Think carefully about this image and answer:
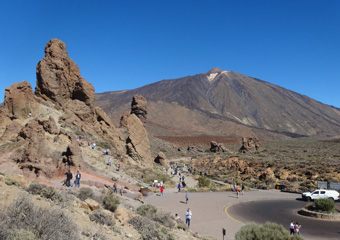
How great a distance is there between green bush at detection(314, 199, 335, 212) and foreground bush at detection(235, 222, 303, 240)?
30.1ft

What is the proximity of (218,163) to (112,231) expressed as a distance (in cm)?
4013

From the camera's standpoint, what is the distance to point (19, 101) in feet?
82.7

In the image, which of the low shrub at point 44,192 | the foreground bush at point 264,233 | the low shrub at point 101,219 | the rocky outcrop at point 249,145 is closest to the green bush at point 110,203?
the low shrub at point 44,192

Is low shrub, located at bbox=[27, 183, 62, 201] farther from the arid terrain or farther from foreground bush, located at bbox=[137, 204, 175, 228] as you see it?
foreground bush, located at bbox=[137, 204, 175, 228]

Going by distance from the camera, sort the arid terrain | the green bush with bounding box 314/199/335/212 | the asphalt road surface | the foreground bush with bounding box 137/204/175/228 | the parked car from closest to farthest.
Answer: the arid terrain
the foreground bush with bounding box 137/204/175/228
the asphalt road surface
the green bush with bounding box 314/199/335/212
the parked car

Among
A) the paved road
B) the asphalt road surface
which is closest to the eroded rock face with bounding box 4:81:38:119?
the paved road

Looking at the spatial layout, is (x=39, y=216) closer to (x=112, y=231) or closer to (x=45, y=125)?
(x=112, y=231)

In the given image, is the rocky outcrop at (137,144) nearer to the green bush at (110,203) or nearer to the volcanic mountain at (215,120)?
the green bush at (110,203)

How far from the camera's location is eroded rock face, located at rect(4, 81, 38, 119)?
2499 cm

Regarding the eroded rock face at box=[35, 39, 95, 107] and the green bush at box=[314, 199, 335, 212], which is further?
the eroded rock face at box=[35, 39, 95, 107]

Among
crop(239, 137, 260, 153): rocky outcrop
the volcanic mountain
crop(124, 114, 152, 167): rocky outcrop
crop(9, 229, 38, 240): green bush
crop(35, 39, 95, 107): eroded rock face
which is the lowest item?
crop(9, 229, 38, 240): green bush

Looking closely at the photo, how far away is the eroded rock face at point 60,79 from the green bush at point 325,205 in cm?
2452

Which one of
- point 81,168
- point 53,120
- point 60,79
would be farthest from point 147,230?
point 60,79

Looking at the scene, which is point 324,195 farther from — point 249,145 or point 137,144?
point 249,145
